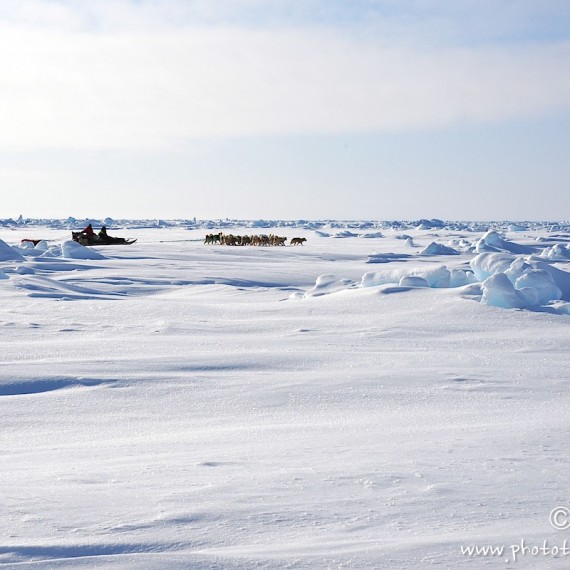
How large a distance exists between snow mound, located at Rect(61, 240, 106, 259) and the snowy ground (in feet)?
23.6

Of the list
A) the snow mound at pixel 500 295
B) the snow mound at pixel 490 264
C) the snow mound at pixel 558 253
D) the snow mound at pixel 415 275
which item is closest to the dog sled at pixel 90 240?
the snow mound at pixel 558 253

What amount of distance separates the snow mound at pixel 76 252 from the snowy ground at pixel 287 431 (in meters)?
7.20

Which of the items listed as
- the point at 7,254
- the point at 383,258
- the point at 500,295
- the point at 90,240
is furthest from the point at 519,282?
the point at 90,240

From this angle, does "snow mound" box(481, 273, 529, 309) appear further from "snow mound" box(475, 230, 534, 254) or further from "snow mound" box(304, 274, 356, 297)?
"snow mound" box(475, 230, 534, 254)

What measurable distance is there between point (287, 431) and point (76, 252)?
40.1 ft

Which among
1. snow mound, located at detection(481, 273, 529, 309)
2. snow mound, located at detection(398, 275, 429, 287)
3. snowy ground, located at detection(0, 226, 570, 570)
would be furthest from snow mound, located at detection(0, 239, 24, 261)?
snow mound, located at detection(481, 273, 529, 309)

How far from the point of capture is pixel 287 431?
11.0 ft

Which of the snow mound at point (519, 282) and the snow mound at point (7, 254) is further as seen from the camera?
the snow mound at point (7, 254)

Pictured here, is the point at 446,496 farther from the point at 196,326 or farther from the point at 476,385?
the point at 196,326

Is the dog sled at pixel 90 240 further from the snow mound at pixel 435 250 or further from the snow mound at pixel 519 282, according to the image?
the snow mound at pixel 519 282

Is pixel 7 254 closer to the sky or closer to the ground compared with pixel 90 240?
closer to the ground

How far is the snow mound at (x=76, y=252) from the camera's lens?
14688 mm

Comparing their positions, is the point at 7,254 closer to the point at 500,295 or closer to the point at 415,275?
the point at 415,275

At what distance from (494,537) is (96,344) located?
377 cm
